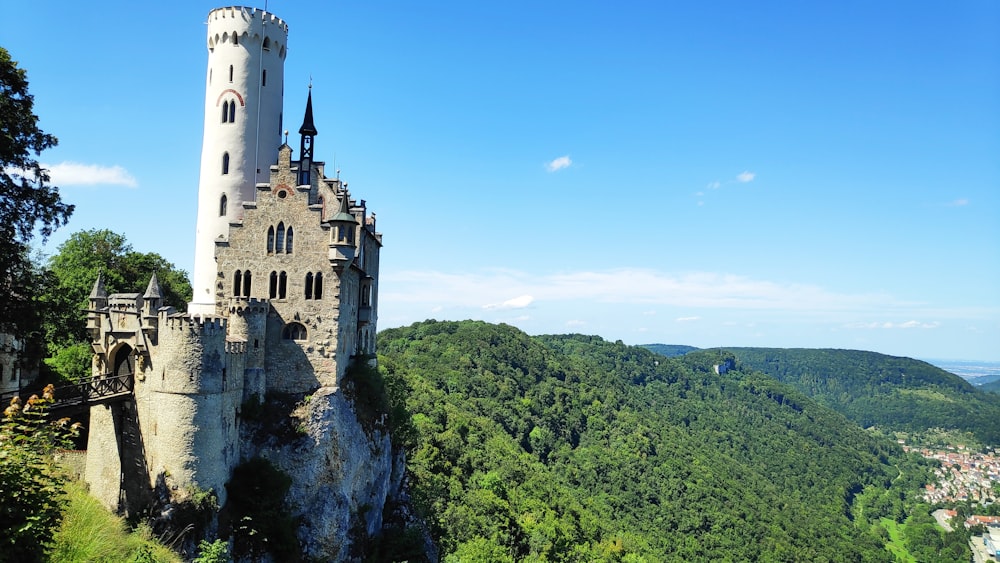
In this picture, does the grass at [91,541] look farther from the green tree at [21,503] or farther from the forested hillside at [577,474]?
the forested hillside at [577,474]

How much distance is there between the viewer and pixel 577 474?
121062 mm

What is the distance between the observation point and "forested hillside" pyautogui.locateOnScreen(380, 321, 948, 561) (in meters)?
72.4

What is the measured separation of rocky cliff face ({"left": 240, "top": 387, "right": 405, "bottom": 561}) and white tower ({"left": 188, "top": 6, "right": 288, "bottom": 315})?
9.88 metres

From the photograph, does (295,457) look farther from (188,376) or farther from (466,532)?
(466,532)

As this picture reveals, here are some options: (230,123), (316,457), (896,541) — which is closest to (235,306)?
(316,457)

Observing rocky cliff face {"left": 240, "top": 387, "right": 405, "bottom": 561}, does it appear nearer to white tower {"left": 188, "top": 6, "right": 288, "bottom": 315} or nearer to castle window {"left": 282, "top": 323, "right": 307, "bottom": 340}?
castle window {"left": 282, "top": 323, "right": 307, "bottom": 340}

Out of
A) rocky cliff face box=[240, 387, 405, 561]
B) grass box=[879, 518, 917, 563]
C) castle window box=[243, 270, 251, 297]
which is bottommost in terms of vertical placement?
grass box=[879, 518, 917, 563]

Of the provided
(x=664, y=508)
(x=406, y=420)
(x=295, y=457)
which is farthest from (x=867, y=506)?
(x=295, y=457)

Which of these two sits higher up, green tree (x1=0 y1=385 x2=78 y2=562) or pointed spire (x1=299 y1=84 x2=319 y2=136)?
pointed spire (x1=299 y1=84 x2=319 y2=136)

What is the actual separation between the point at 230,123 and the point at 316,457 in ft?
65.6

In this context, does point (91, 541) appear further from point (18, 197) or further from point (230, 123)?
point (230, 123)

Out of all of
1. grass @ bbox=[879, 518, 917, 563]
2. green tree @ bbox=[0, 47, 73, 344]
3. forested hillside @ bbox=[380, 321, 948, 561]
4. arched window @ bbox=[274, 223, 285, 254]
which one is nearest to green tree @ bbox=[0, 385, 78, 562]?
green tree @ bbox=[0, 47, 73, 344]

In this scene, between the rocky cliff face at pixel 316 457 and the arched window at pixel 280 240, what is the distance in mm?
7905

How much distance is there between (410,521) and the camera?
1791 inches
